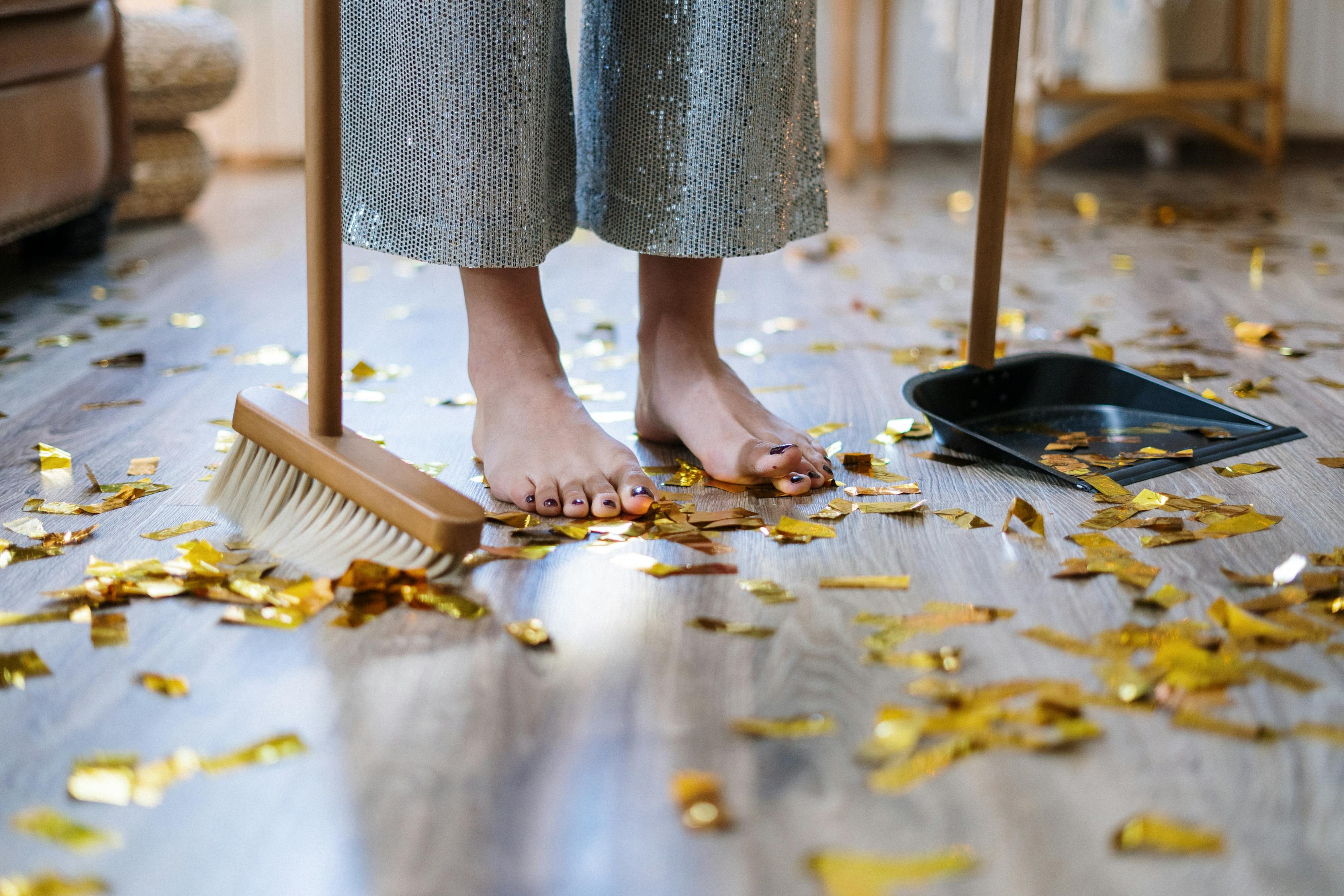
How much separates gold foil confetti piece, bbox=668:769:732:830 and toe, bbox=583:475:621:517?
0.29 meters

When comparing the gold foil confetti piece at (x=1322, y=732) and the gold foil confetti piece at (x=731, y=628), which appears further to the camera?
the gold foil confetti piece at (x=731, y=628)

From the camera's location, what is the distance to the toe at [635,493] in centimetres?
75

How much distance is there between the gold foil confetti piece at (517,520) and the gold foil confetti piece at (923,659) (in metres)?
0.26

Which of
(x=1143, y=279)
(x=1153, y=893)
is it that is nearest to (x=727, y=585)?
(x=1153, y=893)

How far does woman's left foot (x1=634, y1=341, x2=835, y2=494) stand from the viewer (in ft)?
2.67

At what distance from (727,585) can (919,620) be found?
111 millimetres

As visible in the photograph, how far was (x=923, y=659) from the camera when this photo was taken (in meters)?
0.57

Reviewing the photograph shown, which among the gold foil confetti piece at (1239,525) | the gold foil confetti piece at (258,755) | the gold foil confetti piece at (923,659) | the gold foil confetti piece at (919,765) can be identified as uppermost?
the gold foil confetti piece at (1239,525)

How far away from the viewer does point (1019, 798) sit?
0.46 meters

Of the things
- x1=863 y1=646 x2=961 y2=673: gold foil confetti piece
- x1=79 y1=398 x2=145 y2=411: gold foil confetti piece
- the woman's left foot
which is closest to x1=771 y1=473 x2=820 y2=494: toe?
the woman's left foot

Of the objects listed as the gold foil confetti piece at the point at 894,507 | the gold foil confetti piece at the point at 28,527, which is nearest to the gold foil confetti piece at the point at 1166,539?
the gold foil confetti piece at the point at 894,507

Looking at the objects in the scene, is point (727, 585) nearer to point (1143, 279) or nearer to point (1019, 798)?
point (1019, 798)

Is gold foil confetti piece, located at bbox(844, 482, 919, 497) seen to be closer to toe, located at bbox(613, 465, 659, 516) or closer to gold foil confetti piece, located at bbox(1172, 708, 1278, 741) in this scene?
toe, located at bbox(613, 465, 659, 516)

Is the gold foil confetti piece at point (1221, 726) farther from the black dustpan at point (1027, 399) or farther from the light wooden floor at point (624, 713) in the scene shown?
the black dustpan at point (1027, 399)
